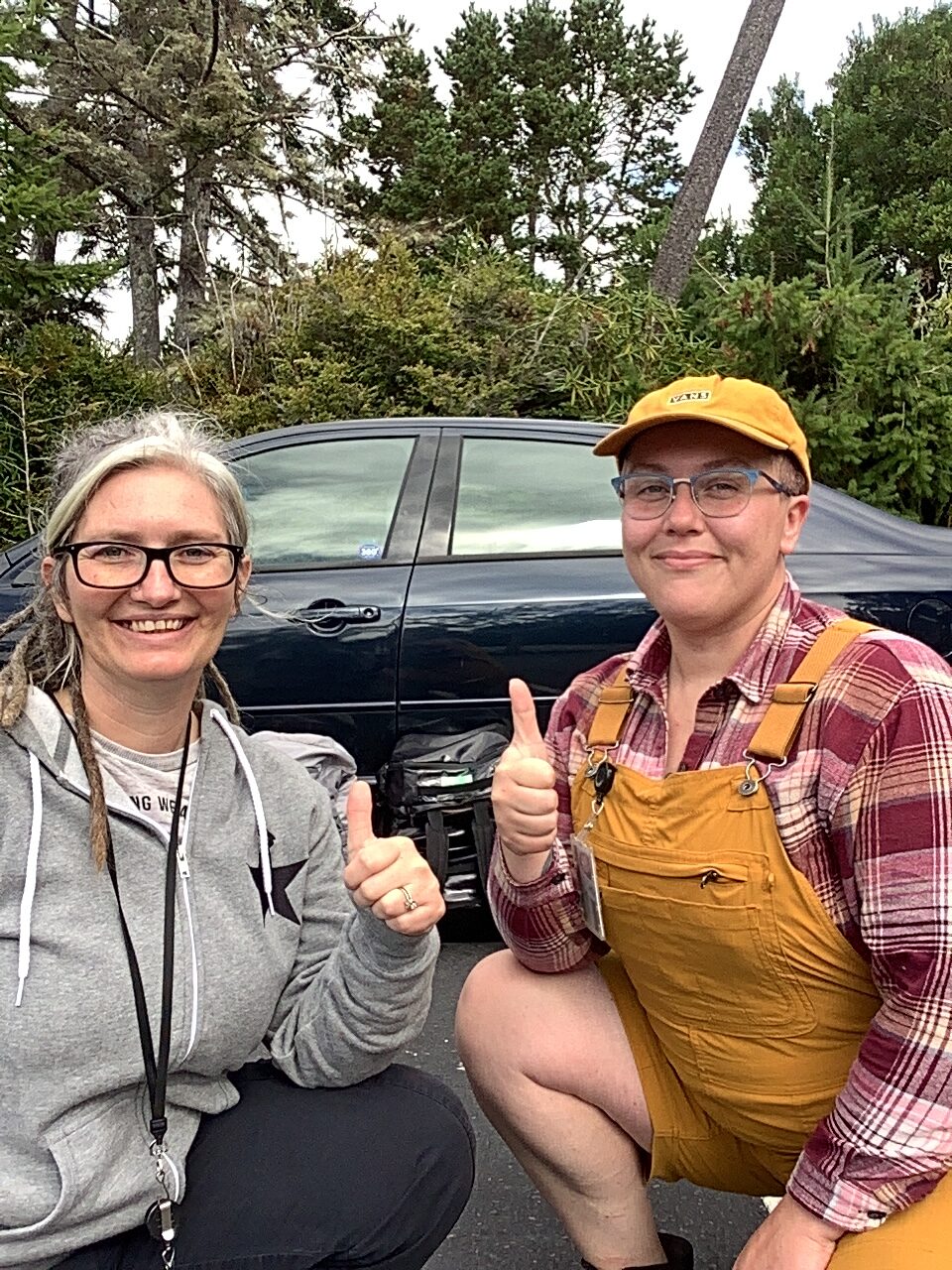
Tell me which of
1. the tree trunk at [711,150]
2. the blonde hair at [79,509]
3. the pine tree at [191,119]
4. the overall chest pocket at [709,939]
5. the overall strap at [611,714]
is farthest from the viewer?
the pine tree at [191,119]

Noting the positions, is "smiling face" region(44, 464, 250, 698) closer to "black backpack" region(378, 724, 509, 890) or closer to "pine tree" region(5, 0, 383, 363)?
"black backpack" region(378, 724, 509, 890)

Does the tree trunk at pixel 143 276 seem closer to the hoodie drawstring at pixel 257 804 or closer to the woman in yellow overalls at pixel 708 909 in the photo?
the hoodie drawstring at pixel 257 804

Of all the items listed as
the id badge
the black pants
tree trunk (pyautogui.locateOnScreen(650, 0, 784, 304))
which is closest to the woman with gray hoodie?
the black pants

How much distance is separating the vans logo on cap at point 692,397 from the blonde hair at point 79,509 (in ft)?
2.24

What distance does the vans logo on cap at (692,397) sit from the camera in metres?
1.52

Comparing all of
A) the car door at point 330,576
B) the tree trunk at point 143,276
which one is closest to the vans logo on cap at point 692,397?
the car door at point 330,576

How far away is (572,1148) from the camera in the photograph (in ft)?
5.49

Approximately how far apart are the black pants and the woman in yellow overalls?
21 cm

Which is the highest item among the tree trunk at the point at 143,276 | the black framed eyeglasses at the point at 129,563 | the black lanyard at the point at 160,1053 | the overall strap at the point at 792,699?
the tree trunk at the point at 143,276

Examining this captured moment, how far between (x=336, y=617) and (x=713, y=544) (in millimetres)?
1948

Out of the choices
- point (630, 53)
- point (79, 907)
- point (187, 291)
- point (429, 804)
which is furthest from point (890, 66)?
point (79, 907)

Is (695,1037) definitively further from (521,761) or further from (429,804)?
(429,804)

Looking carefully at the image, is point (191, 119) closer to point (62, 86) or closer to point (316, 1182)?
point (62, 86)

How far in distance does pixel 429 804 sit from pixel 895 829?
75.5 inches
